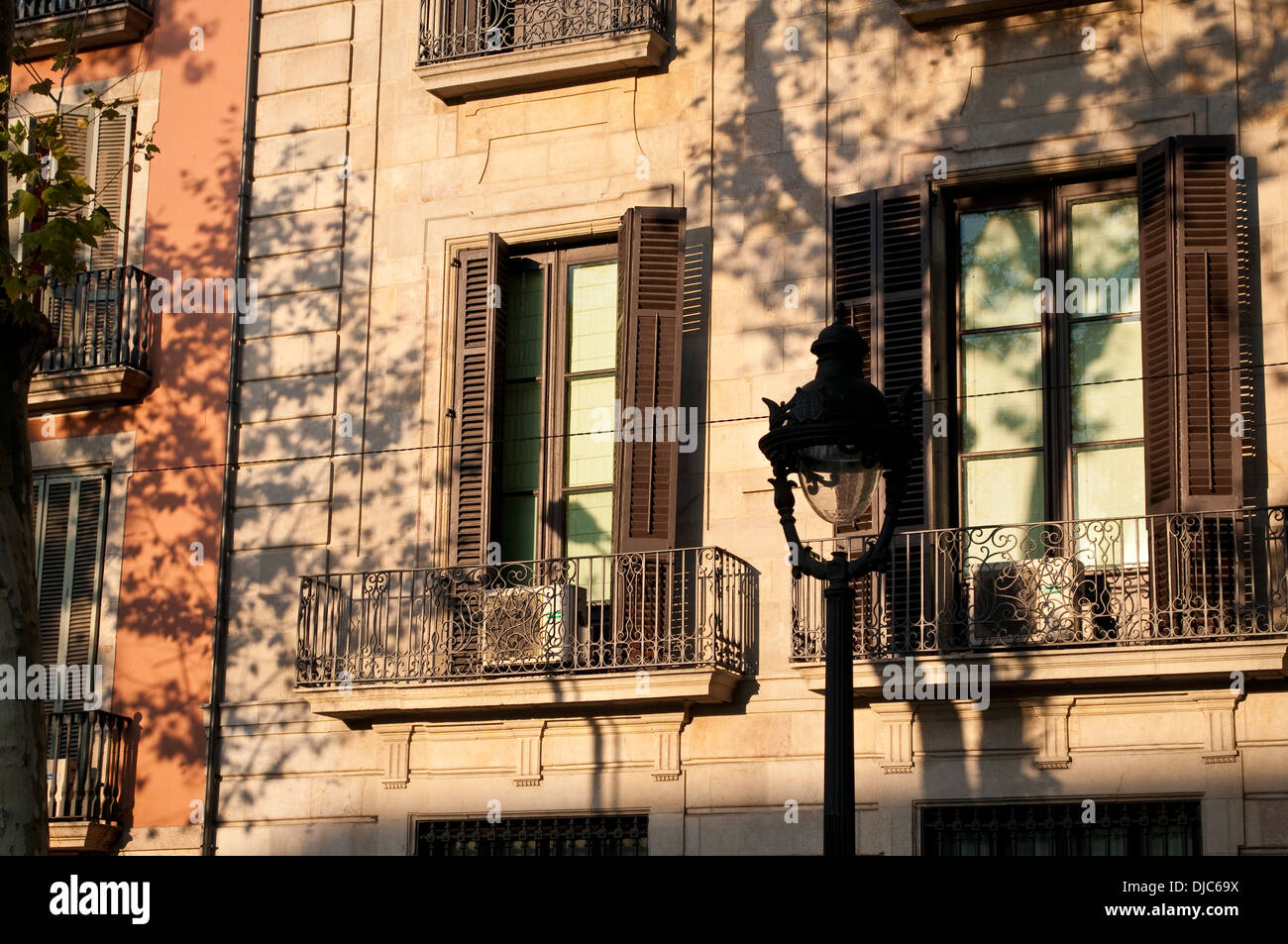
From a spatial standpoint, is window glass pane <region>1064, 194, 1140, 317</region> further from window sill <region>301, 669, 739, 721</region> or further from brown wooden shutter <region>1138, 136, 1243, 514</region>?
window sill <region>301, 669, 739, 721</region>

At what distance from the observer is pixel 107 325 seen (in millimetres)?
16391

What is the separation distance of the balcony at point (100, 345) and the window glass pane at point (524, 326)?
10.3 feet

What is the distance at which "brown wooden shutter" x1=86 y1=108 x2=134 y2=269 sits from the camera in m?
16.8

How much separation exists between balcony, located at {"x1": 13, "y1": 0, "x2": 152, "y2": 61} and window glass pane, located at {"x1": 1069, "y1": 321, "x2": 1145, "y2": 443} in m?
8.50

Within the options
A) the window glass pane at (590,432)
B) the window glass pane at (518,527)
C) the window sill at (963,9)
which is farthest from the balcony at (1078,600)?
the window sill at (963,9)

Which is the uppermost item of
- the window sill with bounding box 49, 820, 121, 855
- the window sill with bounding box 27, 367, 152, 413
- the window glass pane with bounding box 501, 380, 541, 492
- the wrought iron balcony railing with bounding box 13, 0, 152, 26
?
the wrought iron balcony railing with bounding box 13, 0, 152, 26

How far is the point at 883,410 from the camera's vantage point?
339 inches

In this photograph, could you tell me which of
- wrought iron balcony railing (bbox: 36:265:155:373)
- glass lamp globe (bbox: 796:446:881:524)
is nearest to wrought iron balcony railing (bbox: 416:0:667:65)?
wrought iron balcony railing (bbox: 36:265:155:373)

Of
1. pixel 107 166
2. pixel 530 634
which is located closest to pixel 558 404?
pixel 530 634

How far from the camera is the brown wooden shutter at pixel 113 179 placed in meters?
16.8

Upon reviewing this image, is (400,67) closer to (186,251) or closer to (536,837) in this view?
(186,251)

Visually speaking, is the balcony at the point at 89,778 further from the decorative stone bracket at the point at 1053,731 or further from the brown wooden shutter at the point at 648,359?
the decorative stone bracket at the point at 1053,731

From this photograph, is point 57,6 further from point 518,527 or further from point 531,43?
point 518,527
